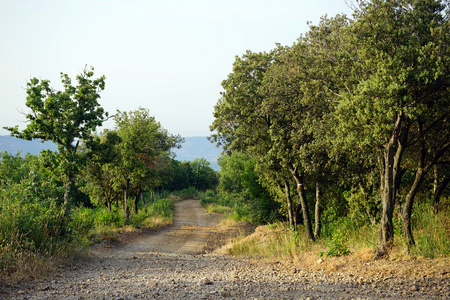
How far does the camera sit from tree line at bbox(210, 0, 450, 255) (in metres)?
8.30

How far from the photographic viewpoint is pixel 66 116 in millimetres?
16359

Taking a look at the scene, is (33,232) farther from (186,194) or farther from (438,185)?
(186,194)

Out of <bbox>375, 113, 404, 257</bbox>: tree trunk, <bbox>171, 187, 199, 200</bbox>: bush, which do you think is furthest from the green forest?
<bbox>171, 187, 199, 200</bbox>: bush

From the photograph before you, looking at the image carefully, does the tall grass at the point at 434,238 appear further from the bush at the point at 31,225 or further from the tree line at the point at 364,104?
the bush at the point at 31,225

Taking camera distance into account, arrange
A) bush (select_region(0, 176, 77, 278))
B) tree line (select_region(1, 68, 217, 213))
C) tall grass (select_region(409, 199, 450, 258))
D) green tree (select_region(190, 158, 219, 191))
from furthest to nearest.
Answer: green tree (select_region(190, 158, 219, 191)) → tree line (select_region(1, 68, 217, 213)) → tall grass (select_region(409, 199, 450, 258)) → bush (select_region(0, 176, 77, 278))

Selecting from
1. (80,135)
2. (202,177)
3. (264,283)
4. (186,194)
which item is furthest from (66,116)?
(202,177)

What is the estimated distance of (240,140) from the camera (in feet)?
54.3

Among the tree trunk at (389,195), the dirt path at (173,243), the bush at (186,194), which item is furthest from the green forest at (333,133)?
the bush at (186,194)

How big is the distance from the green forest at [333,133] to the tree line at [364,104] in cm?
4

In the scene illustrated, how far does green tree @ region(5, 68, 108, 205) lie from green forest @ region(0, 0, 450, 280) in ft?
0.18

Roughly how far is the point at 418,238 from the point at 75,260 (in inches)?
383

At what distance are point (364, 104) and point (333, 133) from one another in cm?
285

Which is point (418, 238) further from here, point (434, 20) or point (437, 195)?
point (434, 20)

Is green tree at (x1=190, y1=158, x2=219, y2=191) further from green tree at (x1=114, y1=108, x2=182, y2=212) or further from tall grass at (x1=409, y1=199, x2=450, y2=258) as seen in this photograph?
tall grass at (x1=409, y1=199, x2=450, y2=258)
